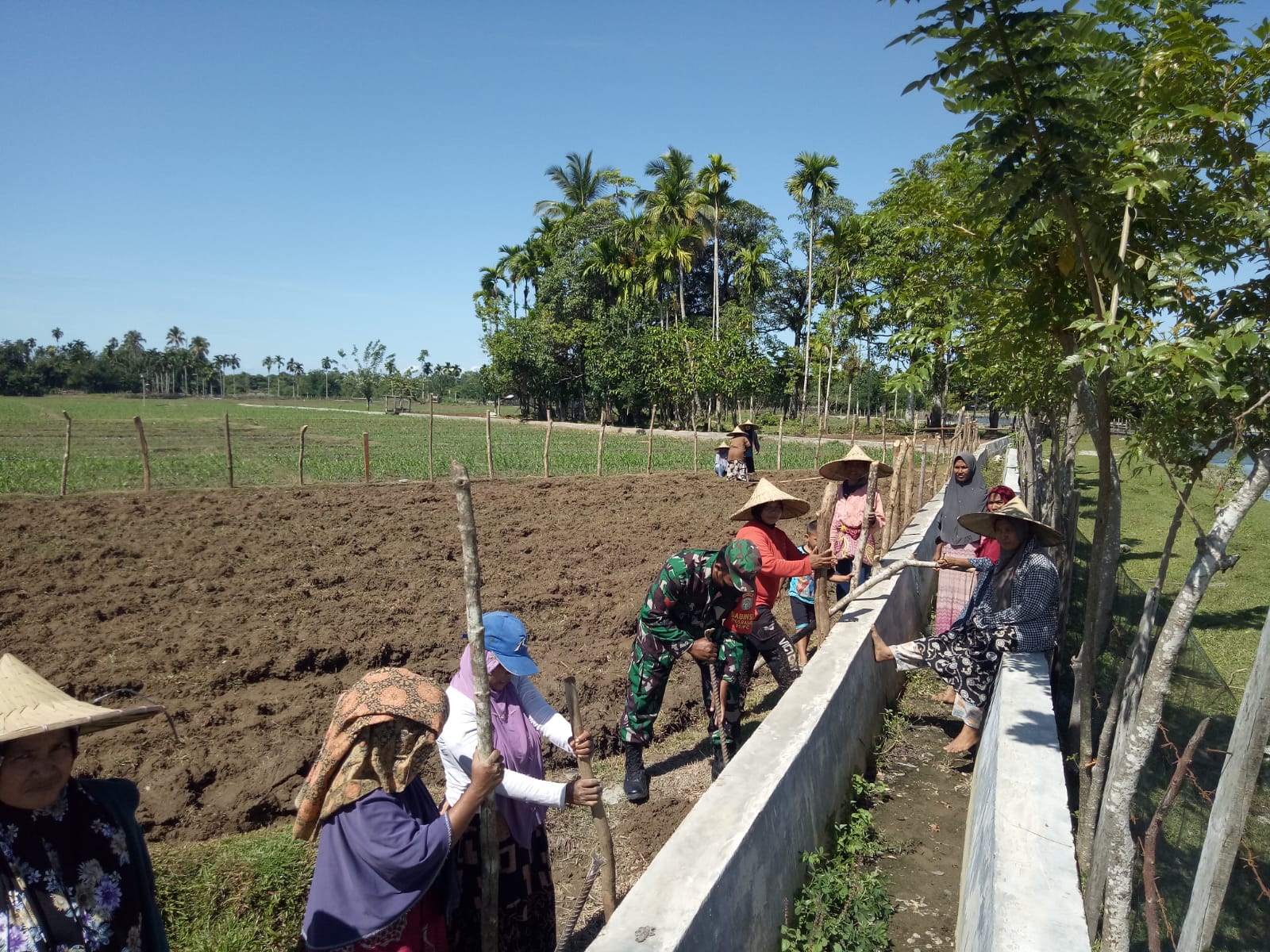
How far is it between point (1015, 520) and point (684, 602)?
185 cm

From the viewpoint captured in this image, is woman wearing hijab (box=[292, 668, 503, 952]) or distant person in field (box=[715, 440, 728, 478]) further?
distant person in field (box=[715, 440, 728, 478])

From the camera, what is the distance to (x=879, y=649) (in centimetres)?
499

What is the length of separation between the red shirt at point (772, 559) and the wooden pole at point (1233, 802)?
2.83 meters

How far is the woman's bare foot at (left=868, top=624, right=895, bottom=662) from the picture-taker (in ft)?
16.3

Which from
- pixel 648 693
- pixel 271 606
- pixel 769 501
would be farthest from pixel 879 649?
pixel 271 606

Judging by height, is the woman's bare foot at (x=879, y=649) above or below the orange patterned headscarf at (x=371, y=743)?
below

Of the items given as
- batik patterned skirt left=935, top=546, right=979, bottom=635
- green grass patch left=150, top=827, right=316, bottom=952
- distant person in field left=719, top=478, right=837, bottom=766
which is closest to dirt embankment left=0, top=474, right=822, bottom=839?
green grass patch left=150, top=827, right=316, bottom=952

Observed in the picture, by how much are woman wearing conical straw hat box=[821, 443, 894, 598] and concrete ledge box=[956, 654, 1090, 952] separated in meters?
2.62

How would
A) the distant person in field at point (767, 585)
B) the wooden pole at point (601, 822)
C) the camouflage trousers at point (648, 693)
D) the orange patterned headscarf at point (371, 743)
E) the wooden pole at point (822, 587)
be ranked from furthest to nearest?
the wooden pole at point (822, 587) < the distant person in field at point (767, 585) < the camouflage trousers at point (648, 693) < the wooden pole at point (601, 822) < the orange patterned headscarf at point (371, 743)

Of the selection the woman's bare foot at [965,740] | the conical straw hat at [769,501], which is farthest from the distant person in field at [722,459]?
the woman's bare foot at [965,740]

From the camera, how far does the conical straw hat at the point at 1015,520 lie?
4469 millimetres

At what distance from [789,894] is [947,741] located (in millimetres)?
2614

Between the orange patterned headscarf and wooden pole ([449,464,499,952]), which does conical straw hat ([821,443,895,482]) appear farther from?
the orange patterned headscarf

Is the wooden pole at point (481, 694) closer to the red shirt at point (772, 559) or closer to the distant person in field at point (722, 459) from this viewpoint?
the red shirt at point (772, 559)
